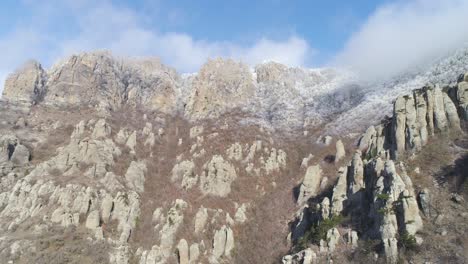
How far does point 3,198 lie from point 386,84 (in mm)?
115386

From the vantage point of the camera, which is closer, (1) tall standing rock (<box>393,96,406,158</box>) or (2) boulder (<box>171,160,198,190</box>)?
(1) tall standing rock (<box>393,96,406,158</box>)

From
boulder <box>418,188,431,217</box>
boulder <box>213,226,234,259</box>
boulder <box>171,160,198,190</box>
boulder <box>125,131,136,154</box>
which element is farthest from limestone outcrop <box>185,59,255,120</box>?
boulder <box>418,188,431,217</box>

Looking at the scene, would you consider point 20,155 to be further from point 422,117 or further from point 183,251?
point 422,117

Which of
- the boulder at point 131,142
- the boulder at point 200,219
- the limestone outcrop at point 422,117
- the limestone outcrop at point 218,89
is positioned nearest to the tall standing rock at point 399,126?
the limestone outcrop at point 422,117

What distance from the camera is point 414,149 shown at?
77.7 m

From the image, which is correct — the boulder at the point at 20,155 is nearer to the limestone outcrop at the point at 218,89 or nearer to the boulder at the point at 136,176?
the boulder at the point at 136,176

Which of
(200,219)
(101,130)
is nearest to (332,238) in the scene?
(200,219)

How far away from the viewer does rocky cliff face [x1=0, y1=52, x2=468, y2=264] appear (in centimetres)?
6856

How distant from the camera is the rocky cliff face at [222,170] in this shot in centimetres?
6856

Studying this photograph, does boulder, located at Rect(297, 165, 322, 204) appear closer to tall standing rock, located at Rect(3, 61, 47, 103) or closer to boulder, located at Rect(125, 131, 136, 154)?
boulder, located at Rect(125, 131, 136, 154)

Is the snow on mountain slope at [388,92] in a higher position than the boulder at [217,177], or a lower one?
higher

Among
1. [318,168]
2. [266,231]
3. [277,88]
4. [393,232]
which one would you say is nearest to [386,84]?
[277,88]

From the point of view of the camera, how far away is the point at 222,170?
381 ft

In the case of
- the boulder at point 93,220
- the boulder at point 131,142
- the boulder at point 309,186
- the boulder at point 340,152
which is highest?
the boulder at point 131,142
